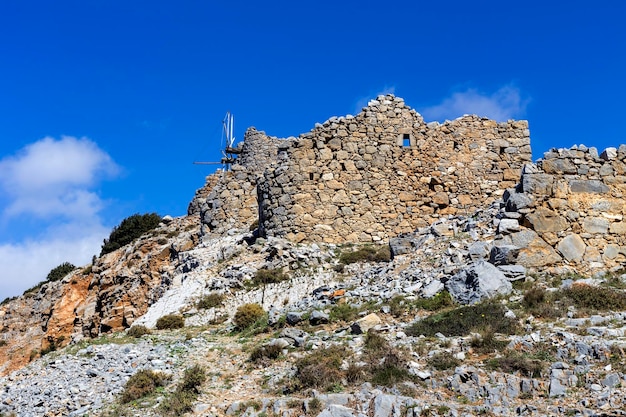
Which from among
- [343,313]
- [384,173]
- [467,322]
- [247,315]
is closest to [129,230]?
[384,173]

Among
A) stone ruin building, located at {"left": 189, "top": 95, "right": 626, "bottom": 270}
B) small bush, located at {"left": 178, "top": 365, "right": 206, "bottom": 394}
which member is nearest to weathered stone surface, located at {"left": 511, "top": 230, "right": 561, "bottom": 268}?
stone ruin building, located at {"left": 189, "top": 95, "right": 626, "bottom": 270}

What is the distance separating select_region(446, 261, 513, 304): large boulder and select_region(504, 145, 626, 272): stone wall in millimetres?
1567

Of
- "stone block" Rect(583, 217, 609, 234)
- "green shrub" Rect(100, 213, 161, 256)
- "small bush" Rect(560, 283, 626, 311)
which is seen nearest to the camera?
"small bush" Rect(560, 283, 626, 311)

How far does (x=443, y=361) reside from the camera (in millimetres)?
10938

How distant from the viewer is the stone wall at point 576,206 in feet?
52.2

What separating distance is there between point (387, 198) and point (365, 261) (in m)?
3.38

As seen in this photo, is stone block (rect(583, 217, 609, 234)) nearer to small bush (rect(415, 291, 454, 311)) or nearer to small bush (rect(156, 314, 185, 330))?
small bush (rect(415, 291, 454, 311))

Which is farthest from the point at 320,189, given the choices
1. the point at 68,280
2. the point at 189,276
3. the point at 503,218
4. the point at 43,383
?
the point at 68,280

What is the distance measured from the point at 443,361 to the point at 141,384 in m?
5.64

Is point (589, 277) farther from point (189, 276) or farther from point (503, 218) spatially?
point (189, 276)

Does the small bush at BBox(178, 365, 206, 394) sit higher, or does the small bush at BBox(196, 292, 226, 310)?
the small bush at BBox(196, 292, 226, 310)

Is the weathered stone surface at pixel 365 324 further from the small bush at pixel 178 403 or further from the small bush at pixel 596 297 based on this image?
the small bush at pixel 596 297

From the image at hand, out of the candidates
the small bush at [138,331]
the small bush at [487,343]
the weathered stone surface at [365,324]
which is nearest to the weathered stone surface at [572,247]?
the small bush at [487,343]

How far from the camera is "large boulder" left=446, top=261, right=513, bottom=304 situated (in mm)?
13906
